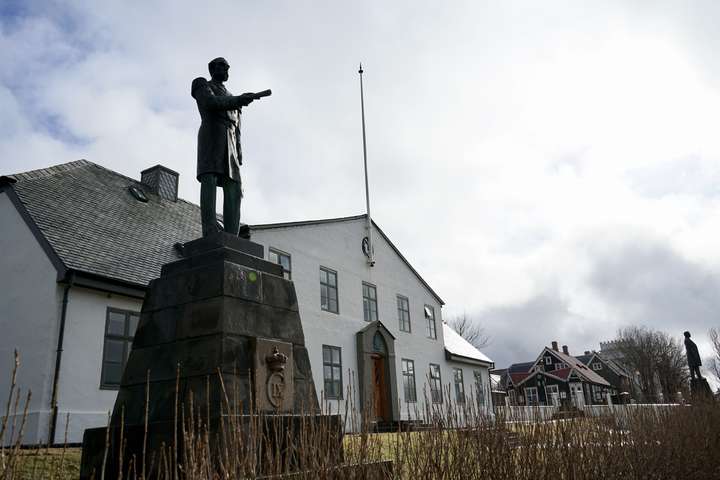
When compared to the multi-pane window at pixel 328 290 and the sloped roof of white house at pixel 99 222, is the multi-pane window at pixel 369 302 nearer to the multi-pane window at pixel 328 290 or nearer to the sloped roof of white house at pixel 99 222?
the multi-pane window at pixel 328 290

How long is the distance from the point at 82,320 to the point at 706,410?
1212 cm

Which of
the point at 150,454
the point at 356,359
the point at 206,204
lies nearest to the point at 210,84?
the point at 206,204

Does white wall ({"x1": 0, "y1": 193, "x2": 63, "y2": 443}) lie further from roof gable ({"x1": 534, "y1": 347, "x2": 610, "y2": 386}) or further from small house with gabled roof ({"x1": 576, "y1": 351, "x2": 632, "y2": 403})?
small house with gabled roof ({"x1": 576, "y1": 351, "x2": 632, "y2": 403})

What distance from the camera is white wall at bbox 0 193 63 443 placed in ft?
34.4

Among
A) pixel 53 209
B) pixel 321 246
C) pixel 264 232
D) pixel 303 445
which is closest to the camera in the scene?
pixel 303 445

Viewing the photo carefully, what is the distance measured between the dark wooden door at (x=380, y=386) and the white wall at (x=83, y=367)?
9.95 m

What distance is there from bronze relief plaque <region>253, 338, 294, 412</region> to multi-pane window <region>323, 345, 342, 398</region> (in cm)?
1156

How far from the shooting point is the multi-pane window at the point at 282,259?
647 inches

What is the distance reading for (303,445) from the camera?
10.0ft

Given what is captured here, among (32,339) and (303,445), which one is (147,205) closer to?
(32,339)

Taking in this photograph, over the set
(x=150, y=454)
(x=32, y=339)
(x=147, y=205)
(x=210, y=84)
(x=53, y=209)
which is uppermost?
(x=147, y=205)

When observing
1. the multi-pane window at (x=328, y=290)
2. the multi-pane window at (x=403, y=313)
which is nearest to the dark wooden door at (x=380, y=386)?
the multi-pane window at (x=403, y=313)

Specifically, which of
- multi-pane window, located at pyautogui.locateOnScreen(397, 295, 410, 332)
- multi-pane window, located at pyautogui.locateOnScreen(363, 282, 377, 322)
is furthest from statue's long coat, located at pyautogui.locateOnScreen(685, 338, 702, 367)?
multi-pane window, located at pyautogui.locateOnScreen(363, 282, 377, 322)

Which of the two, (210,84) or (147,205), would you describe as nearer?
(210,84)
